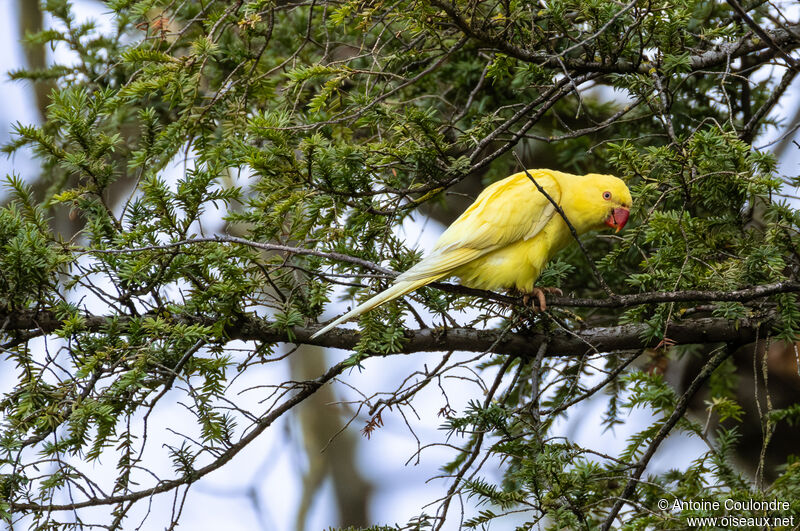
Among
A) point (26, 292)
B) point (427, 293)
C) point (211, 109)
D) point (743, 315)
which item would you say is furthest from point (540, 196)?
point (26, 292)

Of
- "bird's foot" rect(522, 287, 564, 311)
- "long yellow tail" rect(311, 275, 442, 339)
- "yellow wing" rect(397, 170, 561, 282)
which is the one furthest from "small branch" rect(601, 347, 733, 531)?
"long yellow tail" rect(311, 275, 442, 339)

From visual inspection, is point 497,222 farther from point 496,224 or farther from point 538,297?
point 538,297

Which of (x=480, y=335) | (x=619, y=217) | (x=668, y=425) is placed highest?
(x=619, y=217)

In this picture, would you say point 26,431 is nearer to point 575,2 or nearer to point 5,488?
point 5,488

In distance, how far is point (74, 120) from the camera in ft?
9.98

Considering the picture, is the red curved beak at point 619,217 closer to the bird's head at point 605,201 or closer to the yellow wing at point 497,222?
the bird's head at point 605,201

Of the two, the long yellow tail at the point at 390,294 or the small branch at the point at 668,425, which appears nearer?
the long yellow tail at the point at 390,294

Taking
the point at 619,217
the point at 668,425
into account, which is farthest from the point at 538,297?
the point at 668,425

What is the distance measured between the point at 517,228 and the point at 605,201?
530 mm

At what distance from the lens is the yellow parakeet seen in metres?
3.59

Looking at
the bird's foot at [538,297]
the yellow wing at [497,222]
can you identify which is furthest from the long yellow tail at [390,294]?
the bird's foot at [538,297]

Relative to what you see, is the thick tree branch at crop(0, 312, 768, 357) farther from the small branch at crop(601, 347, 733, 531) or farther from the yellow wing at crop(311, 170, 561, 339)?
the yellow wing at crop(311, 170, 561, 339)

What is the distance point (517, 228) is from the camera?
3625 millimetres

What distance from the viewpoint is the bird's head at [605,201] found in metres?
3.74
